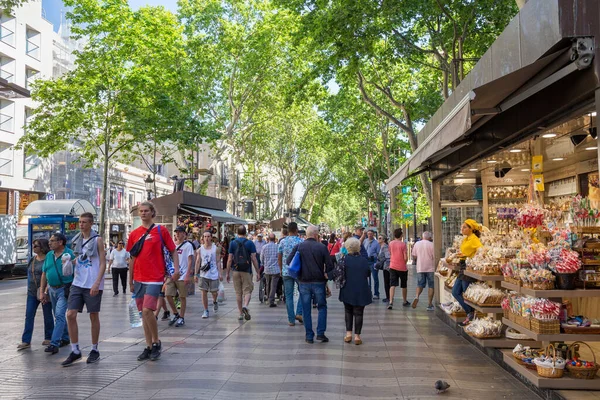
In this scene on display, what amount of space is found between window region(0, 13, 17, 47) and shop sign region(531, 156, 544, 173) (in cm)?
3204

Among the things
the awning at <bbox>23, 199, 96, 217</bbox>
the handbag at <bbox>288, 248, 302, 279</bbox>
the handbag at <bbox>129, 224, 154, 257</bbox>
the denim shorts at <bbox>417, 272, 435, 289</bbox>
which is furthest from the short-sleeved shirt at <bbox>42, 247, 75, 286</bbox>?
the awning at <bbox>23, 199, 96, 217</bbox>

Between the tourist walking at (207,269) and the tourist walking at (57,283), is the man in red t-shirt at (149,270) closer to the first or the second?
the tourist walking at (57,283)

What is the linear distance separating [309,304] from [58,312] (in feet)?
11.8

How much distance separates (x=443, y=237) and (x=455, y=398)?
23.5ft

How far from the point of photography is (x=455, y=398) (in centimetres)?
575

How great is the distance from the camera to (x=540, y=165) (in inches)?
360

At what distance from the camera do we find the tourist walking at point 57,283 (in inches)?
310

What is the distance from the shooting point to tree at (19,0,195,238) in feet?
80.1

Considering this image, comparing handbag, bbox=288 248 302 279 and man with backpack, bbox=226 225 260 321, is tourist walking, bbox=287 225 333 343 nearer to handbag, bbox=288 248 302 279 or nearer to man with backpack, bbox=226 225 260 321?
handbag, bbox=288 248 302 279

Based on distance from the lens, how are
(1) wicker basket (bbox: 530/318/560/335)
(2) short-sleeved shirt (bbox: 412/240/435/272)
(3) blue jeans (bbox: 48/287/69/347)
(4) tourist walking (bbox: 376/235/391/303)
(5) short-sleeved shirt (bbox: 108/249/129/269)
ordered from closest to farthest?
(1) wicker basket (bbox: 530/318/560/335) < (3) blue jeans (bbox: 48/287/69/347) < (2) short-sleeved shirt (bbox: 412/240/435/272) < (4) tourist walking (bbox: 376/235/391/303) < (5) short-sleeved shirt (bbox: 108/249/129/269)

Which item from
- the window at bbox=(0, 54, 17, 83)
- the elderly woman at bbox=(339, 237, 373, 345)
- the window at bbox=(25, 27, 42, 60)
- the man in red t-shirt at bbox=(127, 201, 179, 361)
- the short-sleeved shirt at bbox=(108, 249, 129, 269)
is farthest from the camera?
the window at bbox=(25, 27, 42, 60)

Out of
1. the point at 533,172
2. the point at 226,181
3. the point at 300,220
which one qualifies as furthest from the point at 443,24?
the point at 226,181

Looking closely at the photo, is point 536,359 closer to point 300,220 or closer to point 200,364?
point 200,364

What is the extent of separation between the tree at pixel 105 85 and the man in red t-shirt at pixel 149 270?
59.4 feet
